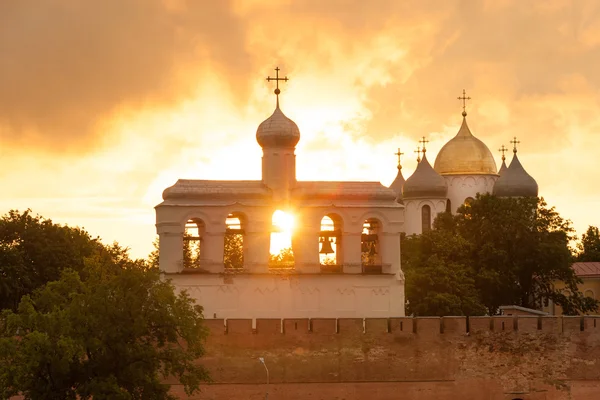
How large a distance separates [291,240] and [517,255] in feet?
48.4

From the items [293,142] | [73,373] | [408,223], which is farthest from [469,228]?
[73,373]

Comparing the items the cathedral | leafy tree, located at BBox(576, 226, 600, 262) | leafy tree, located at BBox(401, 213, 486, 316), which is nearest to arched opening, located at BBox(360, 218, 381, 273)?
the cathedral

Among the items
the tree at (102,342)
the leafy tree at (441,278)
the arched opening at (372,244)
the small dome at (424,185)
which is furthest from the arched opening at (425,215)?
the tree at (102,342)

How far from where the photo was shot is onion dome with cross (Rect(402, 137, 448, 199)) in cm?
7931

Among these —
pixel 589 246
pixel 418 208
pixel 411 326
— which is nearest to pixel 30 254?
pixel 411 326

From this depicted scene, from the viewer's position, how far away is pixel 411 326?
45750 mm

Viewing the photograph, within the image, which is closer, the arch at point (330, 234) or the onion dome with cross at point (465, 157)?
the arch at point (330, 234)

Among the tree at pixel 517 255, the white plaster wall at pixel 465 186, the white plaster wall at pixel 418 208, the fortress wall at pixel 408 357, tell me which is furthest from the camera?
the white plaster wall at pixel 465 186

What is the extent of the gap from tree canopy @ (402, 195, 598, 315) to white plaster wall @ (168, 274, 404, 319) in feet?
23.6

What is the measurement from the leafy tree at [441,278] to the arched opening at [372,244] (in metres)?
5.77

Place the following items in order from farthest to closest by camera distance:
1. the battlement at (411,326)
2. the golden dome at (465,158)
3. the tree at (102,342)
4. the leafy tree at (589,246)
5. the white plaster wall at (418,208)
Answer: the leafy tree at (589,246) < the golden dome at (465,158) < the white plaster wall at (418,208) < the battlement at (411,326) < the tree at (102,342)

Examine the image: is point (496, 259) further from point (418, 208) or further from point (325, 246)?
point (418, 208)

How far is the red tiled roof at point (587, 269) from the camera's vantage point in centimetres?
7294

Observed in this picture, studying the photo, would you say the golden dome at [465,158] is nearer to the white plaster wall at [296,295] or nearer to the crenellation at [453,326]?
the white plaster wall at [296,295]
